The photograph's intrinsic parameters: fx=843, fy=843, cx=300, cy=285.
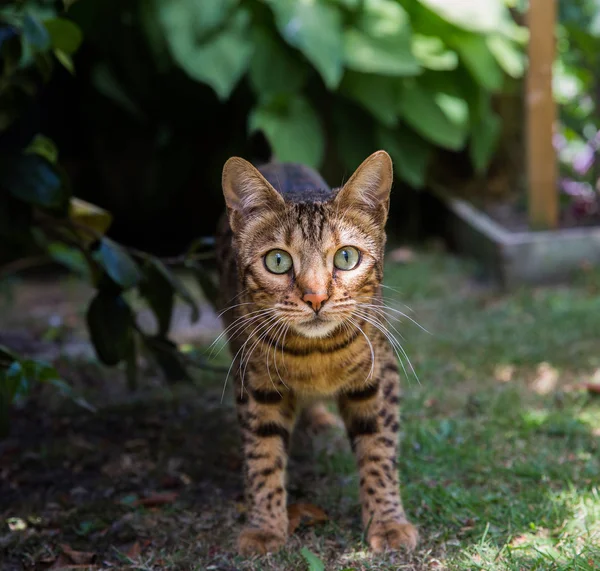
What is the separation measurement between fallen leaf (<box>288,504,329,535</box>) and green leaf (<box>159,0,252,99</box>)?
343 cm

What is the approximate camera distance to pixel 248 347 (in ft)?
9.48

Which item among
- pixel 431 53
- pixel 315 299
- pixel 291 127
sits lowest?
pixel 291 127

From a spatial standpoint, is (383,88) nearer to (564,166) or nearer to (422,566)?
(564,166)

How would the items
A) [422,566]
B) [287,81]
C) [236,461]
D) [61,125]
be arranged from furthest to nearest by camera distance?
[61,125] → [287,81] → [236,461] → [422,566]

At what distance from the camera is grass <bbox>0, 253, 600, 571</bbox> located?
8.86ft

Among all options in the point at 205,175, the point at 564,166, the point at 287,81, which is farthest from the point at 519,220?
the point at 205,175

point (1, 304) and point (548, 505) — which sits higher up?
point (548, 505)

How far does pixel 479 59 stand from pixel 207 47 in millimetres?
2208

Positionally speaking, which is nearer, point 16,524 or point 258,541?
point 258,541

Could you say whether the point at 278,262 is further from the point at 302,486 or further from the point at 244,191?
the point at 302,486

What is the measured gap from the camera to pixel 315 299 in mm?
2508

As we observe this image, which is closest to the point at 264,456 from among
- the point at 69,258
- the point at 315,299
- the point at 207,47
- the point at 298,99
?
the point at 315,299

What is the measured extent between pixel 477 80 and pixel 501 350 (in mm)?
2995

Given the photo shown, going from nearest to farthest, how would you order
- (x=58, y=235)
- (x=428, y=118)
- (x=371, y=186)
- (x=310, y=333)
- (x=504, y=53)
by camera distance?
1. (x=310, y=333)
2. (x=371, y=186)
3. (x=58, y=235)
4. (x=428, y=118)
5. (x=504, y=53)
